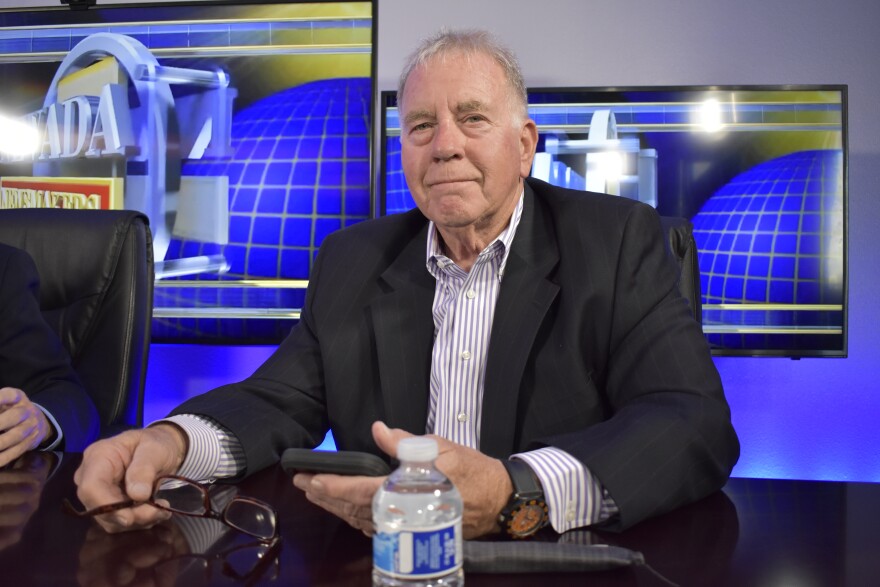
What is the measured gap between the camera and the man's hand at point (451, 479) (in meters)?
0.84

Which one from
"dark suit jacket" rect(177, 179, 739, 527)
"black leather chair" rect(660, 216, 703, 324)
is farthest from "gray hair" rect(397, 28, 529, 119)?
"black leather chair" rect(660, 216, 703, 324)

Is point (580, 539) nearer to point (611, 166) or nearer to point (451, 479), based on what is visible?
point (451, 479)

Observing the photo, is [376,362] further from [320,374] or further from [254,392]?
[254,392]

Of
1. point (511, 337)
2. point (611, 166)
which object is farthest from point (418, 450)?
point (611, 166)

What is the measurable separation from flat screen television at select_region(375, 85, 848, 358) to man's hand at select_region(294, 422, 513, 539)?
6.97 feet

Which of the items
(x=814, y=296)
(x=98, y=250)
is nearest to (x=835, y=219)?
(x=814, y=296)

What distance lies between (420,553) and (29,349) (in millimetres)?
1525

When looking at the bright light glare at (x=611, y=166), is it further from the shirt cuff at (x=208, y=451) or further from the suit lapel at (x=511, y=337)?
the shirt cuff at (x=208, y=451)

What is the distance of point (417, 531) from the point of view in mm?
631

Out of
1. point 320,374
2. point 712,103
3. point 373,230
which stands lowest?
point 320,374

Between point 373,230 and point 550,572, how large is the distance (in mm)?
1073

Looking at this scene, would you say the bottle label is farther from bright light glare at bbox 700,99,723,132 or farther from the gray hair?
bright light glare at bbox 700,99,723,132

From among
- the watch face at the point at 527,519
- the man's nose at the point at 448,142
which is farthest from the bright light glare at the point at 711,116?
the watch face at the point at 527,519

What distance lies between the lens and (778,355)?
2824mm
